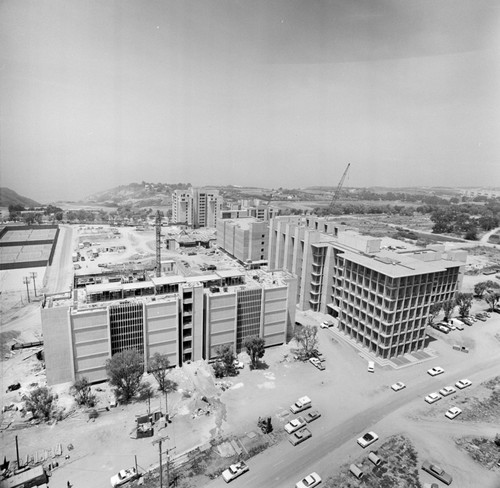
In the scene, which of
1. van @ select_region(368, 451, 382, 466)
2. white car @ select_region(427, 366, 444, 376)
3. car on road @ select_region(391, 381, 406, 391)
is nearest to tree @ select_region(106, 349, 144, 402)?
van @ select_region(368, 451, 382, 466)

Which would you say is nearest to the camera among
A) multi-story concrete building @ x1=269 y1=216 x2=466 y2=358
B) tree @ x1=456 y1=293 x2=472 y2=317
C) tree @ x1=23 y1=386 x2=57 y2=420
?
tree @ x1=23 y1=386 x2=57 y2=420

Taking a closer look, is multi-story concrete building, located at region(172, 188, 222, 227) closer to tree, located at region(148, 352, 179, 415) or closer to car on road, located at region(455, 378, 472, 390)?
tree, located at region(148, 352, 179, 415)

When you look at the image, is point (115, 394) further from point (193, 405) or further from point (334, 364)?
point (334, 364)

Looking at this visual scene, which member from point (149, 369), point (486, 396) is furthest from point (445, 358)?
point (149, 369)

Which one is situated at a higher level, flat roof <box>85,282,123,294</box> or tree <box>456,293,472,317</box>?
flat roof <box>85,282,123,294</box>

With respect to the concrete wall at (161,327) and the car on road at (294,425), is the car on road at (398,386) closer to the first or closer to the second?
the car on road at (294,425)

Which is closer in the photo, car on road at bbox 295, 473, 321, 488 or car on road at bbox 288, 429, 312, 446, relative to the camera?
car on road at bbox 295, 473, 321, 488

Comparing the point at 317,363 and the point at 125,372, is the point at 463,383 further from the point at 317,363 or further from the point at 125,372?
the point at 125,372
